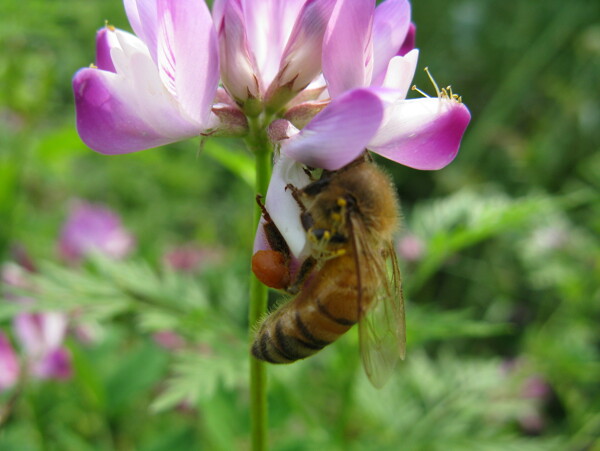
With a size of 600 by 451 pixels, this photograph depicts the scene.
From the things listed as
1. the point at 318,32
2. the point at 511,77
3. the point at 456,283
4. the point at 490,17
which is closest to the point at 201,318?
the point at 318,32

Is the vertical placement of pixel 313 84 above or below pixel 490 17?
above

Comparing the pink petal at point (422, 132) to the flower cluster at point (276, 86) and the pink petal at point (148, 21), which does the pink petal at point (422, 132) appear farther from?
the pink petal at point (148, 21)

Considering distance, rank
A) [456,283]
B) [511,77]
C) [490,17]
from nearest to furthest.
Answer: [456,283]
[511,77]
[490,17]

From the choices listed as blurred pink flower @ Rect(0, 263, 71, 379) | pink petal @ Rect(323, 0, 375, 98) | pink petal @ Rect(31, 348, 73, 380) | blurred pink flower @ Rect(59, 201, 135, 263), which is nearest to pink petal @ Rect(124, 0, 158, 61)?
pink petal @ Rect(323, 0, 375, 98)

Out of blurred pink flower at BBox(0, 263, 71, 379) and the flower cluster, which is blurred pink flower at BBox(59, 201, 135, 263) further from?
the flower cluster

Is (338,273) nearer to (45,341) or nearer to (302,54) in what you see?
(302,54)

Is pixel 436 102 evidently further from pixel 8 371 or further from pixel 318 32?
pixel 8 371
